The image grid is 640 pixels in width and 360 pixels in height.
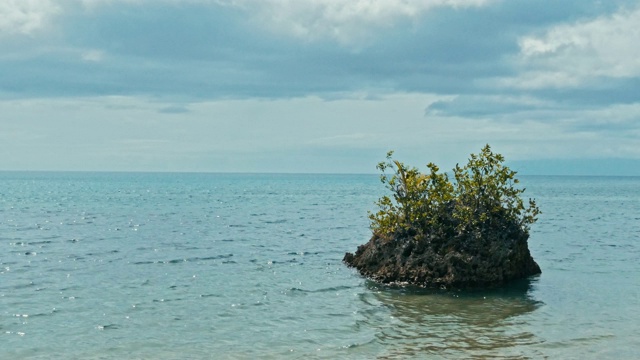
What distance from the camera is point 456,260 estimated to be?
91.0 ft

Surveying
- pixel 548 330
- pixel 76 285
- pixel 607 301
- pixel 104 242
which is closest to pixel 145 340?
pixel 76 285

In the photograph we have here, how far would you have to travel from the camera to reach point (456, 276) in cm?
2728

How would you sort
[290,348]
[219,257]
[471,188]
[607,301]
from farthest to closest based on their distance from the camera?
[219,257]
[471,188]
[607,301]
[290,348]

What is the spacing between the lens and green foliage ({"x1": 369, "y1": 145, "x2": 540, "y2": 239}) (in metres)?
29.2

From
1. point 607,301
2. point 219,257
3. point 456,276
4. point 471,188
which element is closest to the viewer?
point 607,301

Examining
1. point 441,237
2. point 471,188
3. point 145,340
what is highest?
point 471,188

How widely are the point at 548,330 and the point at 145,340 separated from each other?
13297 millimetres

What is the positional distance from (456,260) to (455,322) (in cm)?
628

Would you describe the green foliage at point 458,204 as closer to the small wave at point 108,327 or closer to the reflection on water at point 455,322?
the reflection on water at point 455,322

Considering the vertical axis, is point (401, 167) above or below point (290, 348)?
above

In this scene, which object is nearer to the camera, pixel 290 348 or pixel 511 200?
pixel 290 348

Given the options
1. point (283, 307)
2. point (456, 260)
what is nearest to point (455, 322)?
point (456, 260)

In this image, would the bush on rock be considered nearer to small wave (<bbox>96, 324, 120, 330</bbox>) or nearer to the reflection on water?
the reflection on water

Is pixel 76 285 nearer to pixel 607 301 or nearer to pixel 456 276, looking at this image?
pixel 456 276
